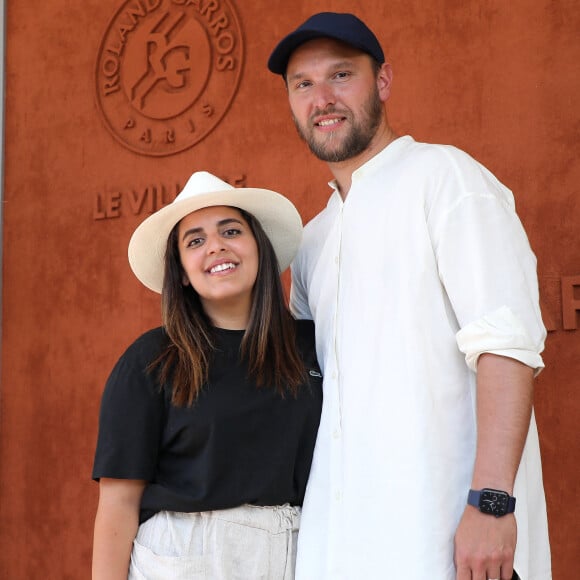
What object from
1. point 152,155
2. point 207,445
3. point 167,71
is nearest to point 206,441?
point 207,445

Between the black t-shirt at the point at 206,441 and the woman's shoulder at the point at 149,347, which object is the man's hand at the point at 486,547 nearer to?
the black t-shirt at the point at 206,441

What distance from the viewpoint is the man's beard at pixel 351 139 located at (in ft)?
8.55

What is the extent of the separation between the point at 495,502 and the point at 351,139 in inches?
40.9

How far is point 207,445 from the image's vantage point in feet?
7.86

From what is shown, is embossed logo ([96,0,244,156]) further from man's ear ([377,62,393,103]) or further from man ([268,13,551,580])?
man ([268,13,551,580])

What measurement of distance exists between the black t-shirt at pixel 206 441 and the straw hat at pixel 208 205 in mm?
409

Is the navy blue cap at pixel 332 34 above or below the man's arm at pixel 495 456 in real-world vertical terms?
above

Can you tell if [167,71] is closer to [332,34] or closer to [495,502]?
[332,34]

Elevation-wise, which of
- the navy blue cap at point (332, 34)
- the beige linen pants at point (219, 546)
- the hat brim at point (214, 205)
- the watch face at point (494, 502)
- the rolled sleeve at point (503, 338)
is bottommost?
the beige linen pants at point (219, 546)

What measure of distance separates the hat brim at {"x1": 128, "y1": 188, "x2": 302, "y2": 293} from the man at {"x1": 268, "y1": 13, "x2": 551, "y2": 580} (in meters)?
0.27

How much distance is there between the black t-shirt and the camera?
2383 millimetres

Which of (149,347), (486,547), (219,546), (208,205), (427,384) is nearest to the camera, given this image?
(486,547)

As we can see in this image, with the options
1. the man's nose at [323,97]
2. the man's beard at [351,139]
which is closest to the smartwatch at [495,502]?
the man's beard at [351,139]

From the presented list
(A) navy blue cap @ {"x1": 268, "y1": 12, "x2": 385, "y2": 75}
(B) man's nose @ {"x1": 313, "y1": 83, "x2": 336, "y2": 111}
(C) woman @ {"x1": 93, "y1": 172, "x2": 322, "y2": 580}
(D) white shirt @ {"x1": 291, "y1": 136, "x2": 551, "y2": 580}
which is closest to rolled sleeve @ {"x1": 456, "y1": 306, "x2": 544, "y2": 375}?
(D) white shirt @ {"x1": 291, "y1": 136, "x2": 551, "y2": 580}
